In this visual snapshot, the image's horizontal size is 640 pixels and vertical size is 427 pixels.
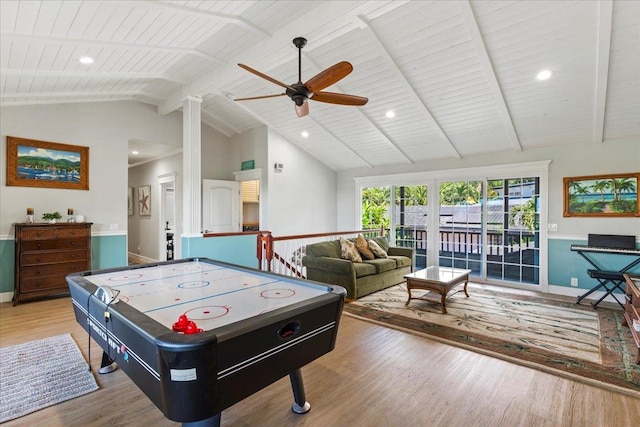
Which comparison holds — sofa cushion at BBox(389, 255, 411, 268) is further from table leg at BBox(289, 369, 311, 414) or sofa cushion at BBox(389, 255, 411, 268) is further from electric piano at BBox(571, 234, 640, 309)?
table leg at BBox(289, 369, 311, 414)

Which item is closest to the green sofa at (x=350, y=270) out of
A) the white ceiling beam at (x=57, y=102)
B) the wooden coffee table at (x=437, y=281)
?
the wooden coffee table at (x=437, y=281)

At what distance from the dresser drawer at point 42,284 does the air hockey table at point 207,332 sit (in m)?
2.92

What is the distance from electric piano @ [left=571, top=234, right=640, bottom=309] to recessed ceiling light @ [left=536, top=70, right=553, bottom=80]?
97.5 inches

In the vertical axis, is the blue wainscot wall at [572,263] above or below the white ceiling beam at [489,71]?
below

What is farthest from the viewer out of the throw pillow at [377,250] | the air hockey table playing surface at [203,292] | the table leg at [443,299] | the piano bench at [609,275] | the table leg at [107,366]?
the throw pillow at [377,250]

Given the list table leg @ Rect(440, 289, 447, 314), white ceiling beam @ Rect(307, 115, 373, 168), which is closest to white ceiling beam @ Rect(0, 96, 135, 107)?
white ceiling beam @ Rect(307, 115, 373, 168)

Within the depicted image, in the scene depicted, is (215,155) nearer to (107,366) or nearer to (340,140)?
(340,140)

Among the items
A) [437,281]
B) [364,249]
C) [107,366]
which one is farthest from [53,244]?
[437,281]

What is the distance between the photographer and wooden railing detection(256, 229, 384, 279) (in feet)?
14.8

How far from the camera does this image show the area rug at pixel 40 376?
84.8 inches

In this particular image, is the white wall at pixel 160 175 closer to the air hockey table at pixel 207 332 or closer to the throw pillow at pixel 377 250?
the throw pillow at pixel 377 250

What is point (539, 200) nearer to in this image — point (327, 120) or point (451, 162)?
point (451, 162)

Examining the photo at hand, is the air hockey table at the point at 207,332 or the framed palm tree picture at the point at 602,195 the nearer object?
the air hockey table at the point at 207,332

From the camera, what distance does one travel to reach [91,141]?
5262 mm
